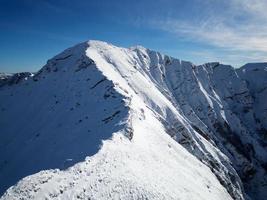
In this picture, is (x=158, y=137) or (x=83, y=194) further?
(x=158, y=137)

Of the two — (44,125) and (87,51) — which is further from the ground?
(87,51)

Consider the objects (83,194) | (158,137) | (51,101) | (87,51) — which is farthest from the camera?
(87,51)

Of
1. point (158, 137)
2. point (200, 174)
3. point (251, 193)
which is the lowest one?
point (251, 193)

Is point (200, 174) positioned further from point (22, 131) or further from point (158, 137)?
point (22, 131)

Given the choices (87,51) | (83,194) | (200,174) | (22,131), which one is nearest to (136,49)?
(87,51)

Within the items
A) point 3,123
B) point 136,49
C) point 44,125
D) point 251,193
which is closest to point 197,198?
point 44,125

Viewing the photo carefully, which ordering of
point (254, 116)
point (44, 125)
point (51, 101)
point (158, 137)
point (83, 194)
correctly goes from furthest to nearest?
point (254, 116), point (51, 101), point (44, 125), point (158, 137), point (83, 194)
